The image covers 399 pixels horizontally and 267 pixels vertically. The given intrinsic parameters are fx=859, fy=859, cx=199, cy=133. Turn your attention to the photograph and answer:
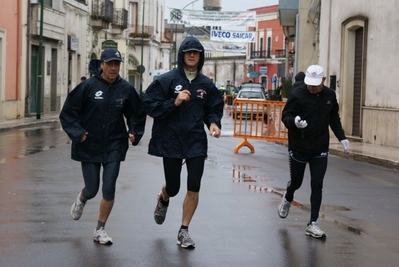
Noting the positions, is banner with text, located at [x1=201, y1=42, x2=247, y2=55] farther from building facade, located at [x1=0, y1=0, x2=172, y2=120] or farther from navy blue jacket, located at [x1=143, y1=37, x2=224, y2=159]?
navy blue jacket, located at [x1=143, y1=37, x2=224, y2=159]

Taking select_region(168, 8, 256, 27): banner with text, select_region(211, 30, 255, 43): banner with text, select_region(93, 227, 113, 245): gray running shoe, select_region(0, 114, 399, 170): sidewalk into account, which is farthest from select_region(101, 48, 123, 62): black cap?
select_region(211, 30, 255, 43): banner with text

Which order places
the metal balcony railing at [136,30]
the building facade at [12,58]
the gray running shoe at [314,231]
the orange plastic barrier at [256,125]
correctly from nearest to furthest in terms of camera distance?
the gray running shoe at [314,231] < the orange plastic barrier at [256,125] < the building facade at [12,58] < the metal balcony railing at [136,30]

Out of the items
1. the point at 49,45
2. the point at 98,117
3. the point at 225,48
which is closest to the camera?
the point at 98,117

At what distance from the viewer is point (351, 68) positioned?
2797 centimetres

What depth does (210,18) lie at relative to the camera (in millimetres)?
60625

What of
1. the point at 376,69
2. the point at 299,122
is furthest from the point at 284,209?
the point at 376,69

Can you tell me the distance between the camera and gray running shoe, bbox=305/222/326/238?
8797 mm

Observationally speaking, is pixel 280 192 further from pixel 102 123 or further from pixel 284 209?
pixel 102 123

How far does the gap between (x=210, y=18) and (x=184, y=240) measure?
53.4 metres

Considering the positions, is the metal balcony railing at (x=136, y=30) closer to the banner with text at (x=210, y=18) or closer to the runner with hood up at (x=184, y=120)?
the banner with text at (x=210, y=18)

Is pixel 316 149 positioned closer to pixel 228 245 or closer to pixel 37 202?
pixel 228 245

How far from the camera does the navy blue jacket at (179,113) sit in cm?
825

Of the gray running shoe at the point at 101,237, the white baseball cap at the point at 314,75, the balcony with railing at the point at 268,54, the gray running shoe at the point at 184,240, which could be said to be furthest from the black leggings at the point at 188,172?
the balcony with railing at the point at 268,54

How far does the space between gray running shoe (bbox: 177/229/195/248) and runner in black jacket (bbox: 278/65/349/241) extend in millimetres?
1532
